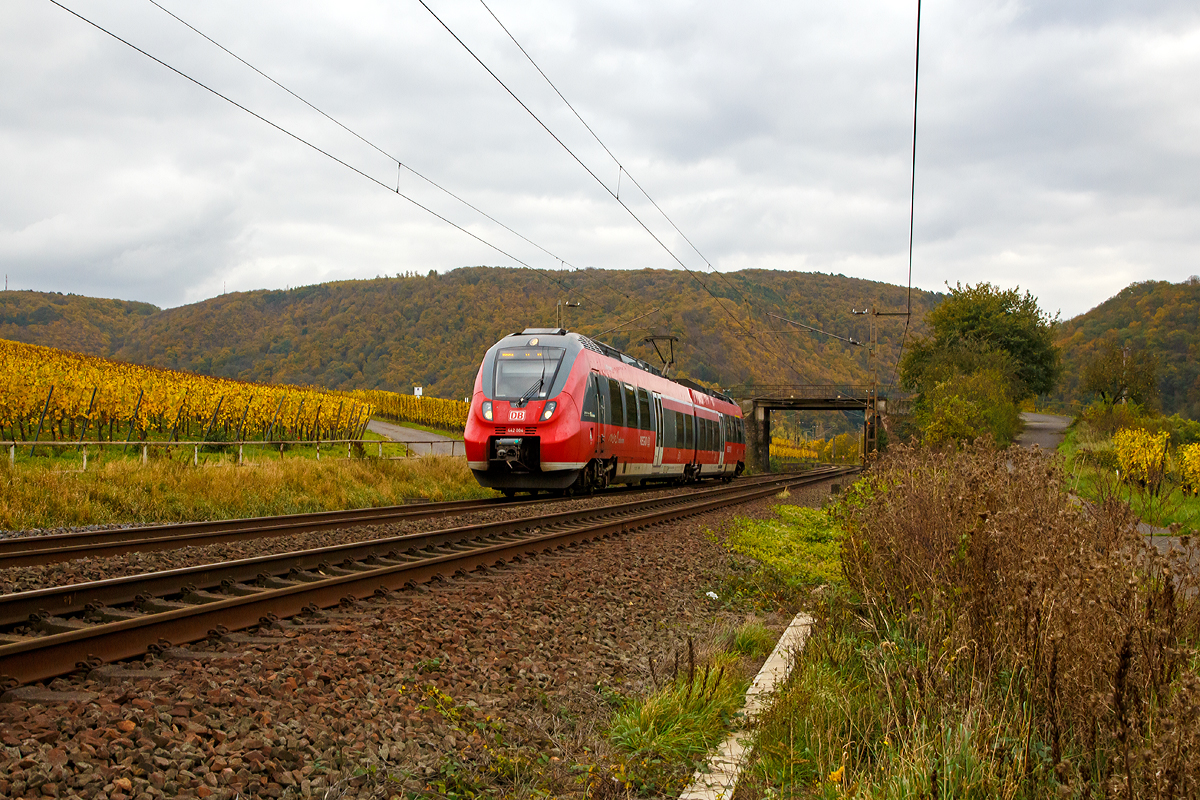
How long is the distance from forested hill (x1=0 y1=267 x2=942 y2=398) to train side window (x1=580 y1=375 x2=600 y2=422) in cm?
7852

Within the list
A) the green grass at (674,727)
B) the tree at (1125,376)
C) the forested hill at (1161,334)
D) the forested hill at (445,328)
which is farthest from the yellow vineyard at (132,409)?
the forested hill at (1161,334)

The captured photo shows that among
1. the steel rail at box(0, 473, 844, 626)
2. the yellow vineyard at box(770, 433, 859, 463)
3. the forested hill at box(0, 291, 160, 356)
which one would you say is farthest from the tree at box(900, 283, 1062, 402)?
the forested hill at box(0, 291, 160, 356)

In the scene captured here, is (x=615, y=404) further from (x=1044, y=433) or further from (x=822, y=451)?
(x=822, y=451)

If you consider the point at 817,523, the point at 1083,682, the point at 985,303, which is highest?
the point at 985,303

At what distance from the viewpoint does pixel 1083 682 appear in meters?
3.27

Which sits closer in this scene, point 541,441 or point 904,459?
point 904,459

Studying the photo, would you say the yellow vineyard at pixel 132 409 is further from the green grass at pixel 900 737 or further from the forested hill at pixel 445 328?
the forested hill at pixel 445 328

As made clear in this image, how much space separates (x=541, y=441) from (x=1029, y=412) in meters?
95.4

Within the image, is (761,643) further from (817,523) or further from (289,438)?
(289,438)

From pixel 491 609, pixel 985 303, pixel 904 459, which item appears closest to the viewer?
pixel 491 609

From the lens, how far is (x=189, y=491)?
15.0 m

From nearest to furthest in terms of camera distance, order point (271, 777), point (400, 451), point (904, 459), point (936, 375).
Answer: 1. point (271, 777)
2. point (904, 459)
3. point (400, 451)
4. point (936, 375)

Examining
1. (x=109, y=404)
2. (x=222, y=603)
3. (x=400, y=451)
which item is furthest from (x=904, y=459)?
(x=400, y=451)

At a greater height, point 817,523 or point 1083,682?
point 1083,682
